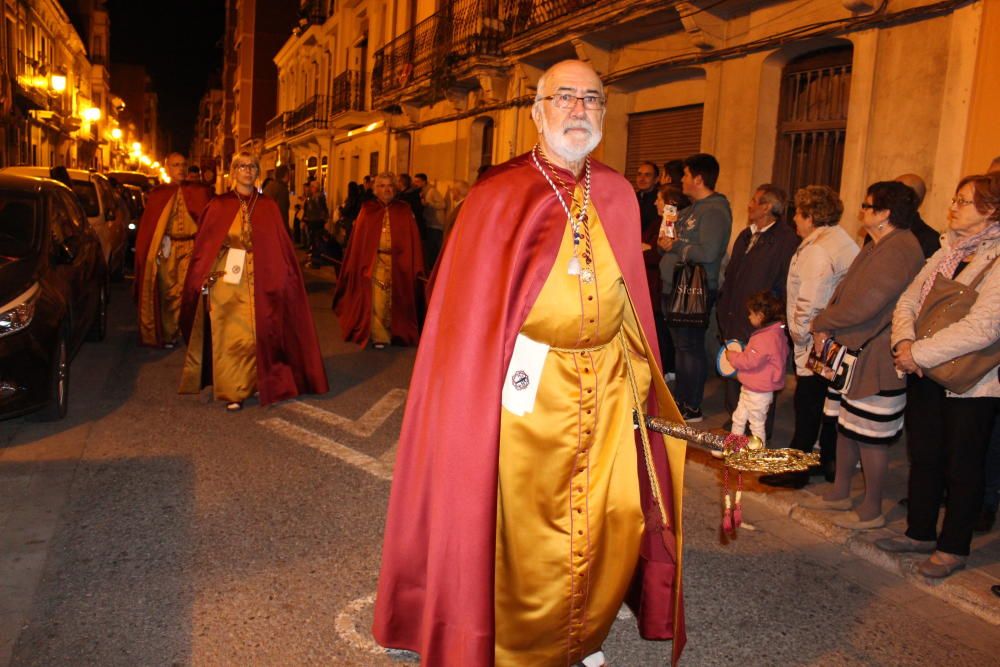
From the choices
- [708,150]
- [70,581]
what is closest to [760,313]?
[70,581]

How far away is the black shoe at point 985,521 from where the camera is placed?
16.9 feet

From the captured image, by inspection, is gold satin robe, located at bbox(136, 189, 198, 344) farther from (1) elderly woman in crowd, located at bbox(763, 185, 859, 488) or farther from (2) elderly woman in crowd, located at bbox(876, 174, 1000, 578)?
(2) elderly woman in crowd, located at bbox(876, 174, 1000, 578)

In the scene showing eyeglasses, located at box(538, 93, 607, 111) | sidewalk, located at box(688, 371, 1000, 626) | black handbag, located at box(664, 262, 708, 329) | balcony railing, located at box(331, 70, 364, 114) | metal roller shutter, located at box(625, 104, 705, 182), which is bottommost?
sidewalk, located at box(688, 371, 1000, 626)

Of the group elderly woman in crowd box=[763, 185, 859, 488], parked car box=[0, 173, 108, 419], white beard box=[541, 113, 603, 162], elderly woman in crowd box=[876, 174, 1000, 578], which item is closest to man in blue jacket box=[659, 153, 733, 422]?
elderly woman in crowd box=[763, 185, 859, 488]

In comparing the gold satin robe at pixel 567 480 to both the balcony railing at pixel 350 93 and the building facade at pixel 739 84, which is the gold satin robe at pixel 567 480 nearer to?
the building facade at pixel 739 84

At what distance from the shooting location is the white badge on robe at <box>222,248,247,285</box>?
688 cm

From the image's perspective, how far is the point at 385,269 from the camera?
34.6 ft

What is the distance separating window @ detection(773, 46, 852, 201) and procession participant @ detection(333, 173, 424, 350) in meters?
4.35

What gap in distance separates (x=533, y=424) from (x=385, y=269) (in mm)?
7823

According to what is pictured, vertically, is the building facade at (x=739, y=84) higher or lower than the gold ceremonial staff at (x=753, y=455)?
higher

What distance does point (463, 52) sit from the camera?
17438mm

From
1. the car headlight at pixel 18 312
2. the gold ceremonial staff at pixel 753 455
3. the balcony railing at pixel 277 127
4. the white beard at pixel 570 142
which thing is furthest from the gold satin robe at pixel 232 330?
the balcony railing at pixel 277 127

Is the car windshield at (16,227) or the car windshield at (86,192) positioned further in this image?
the car windshield at (86,192)

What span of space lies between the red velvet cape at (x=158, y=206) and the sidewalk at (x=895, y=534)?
18.8 ft
